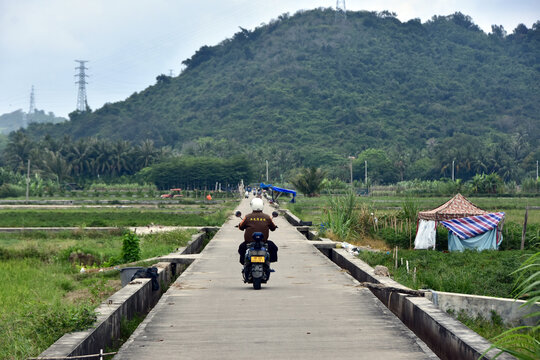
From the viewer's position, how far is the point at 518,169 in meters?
123

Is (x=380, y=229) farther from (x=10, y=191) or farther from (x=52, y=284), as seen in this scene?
(x=10, y=191)

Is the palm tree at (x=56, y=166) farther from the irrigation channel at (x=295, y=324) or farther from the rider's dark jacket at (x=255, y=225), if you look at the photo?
the irrigation channel at (x=295, y=324)

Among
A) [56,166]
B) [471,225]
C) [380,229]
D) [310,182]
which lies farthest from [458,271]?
[56,166]

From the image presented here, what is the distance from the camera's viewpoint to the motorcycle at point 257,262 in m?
11.2

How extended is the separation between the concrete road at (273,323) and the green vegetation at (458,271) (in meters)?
1.69

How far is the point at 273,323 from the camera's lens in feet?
27.8

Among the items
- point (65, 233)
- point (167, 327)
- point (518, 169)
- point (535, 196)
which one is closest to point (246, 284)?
point (167, 327)

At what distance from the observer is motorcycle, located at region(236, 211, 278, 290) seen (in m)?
11.2

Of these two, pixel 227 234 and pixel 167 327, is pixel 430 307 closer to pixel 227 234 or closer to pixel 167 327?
pixel 167 327

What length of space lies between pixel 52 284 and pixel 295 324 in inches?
310

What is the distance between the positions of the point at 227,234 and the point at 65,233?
812 centimetres

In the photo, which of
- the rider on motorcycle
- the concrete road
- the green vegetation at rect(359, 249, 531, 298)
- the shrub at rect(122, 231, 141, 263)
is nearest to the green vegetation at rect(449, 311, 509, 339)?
the green vegetation at rect(359, 249, 531, 298)

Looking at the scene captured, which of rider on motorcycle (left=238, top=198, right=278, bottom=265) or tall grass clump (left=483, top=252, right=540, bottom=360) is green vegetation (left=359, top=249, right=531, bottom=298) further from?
tall grass clump (left=483, top=252, right=540, bottom=360)

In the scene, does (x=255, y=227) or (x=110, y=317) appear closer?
(x=110, y=317)
